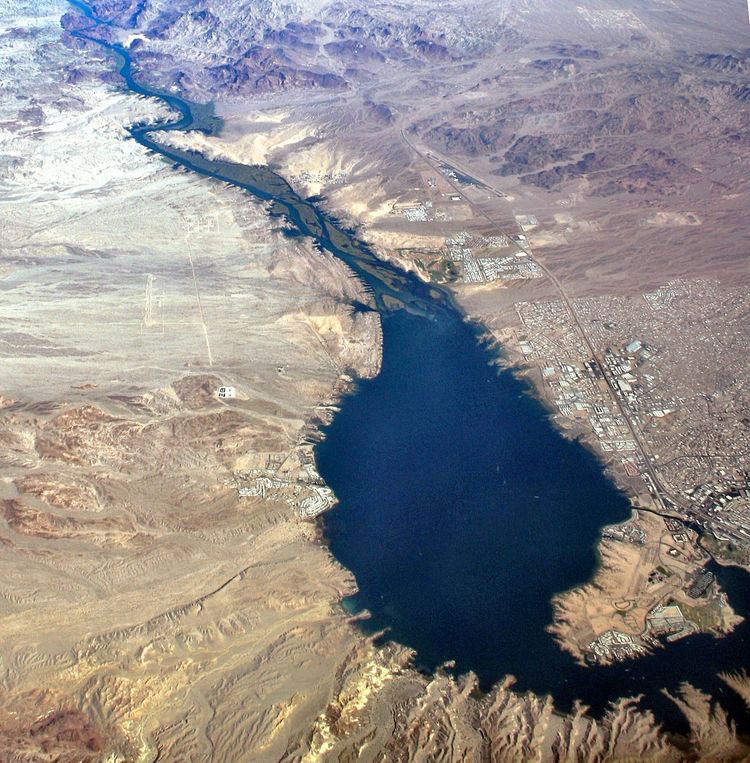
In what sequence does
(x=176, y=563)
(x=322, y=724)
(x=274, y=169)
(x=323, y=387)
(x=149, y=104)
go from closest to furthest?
(x=322, y=724)
(x=176, y=563)
(x=323, y=387)
(x=274, y=169)
(x=149, y=104)

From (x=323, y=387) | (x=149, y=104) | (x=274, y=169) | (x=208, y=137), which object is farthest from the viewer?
(x=149, y=104)

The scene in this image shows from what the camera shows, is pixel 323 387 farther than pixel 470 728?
Yes

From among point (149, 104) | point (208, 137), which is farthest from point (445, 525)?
point (149, 104)

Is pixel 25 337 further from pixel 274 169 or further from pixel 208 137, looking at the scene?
pixel 208 137

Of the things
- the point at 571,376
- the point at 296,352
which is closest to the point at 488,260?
the point at 571,376

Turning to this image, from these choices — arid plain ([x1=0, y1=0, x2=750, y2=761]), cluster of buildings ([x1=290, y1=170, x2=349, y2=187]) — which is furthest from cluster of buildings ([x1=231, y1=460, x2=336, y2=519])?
cluster of buildings ([x1=290, y1=170, x2=349, y2=187])

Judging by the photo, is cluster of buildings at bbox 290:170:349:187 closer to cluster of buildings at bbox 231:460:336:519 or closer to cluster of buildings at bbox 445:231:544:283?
cluster of buildings at bbox 445:231:544:283
